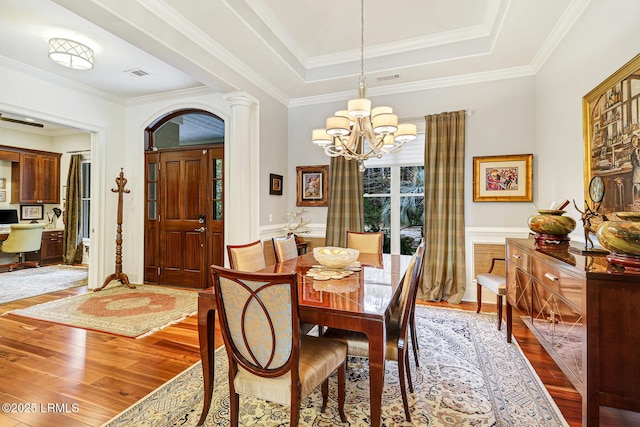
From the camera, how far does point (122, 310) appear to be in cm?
372

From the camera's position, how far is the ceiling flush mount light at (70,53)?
10.6ft

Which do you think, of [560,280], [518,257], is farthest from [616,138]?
[560,280]

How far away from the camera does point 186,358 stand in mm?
2588

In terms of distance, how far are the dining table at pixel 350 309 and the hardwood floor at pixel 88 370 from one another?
0.78 m

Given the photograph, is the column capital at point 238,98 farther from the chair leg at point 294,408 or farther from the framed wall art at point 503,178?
the chair leg at point 294,408

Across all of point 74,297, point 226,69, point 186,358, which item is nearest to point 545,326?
point 186,358

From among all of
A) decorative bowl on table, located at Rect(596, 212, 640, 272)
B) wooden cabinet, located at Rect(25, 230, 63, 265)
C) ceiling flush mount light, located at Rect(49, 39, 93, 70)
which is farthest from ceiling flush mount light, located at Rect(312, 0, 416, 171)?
wooden cabinet, located at Rect(25, 230, 63, 265)

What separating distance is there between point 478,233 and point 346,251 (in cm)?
247

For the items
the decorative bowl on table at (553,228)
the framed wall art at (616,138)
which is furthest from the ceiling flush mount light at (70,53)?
the framed wall art at (616,138)

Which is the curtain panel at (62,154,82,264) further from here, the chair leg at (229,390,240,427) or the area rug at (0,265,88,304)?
the chair leg at (229,390,240,427)

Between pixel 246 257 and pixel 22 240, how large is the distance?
19.9ft

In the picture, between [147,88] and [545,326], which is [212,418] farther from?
[147,88]

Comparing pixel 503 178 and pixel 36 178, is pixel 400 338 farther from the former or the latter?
pixel 36 178

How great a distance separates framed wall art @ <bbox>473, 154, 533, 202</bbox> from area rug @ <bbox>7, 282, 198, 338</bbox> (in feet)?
12.5
